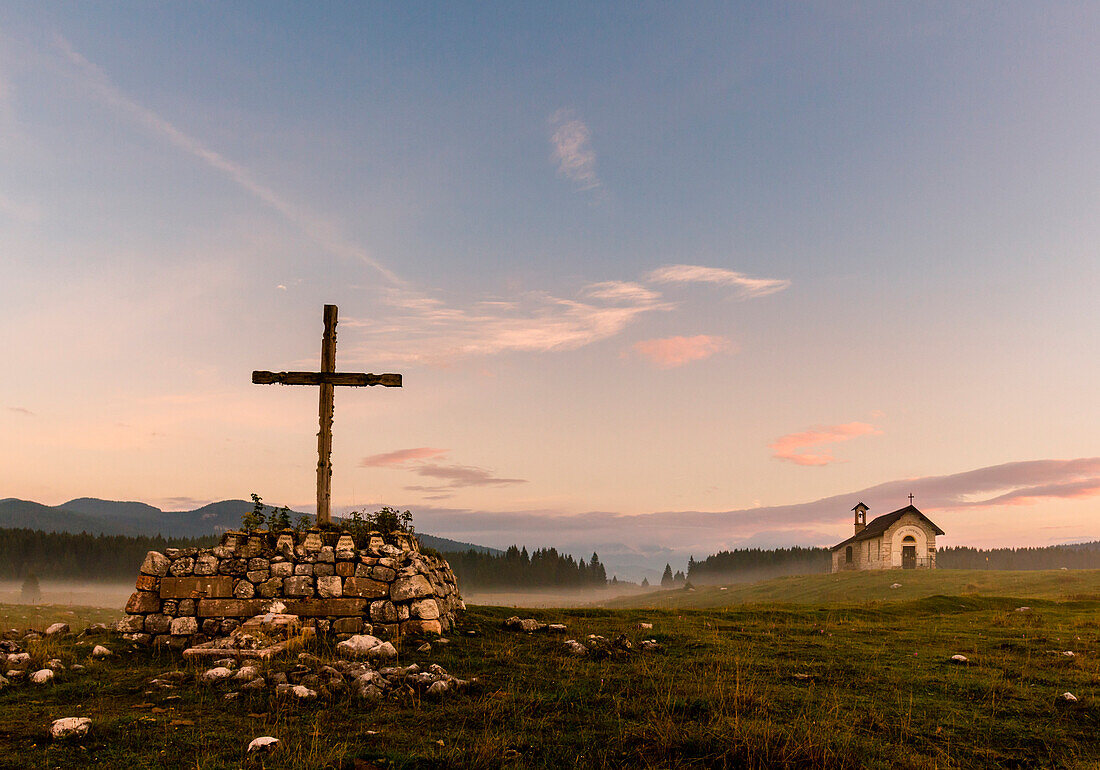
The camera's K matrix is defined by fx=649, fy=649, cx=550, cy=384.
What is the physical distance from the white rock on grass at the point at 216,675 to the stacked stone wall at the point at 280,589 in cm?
381

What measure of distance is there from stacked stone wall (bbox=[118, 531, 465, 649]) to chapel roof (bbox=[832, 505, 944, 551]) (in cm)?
6873

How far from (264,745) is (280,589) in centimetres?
837

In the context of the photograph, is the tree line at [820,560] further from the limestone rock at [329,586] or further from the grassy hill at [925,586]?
the limestone rock at [329,586]

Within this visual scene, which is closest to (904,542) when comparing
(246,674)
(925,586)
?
(925,586)

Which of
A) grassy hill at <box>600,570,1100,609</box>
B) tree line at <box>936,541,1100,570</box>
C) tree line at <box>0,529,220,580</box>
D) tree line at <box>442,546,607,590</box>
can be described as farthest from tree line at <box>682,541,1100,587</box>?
tree line at <box>0,529,220,580</box>

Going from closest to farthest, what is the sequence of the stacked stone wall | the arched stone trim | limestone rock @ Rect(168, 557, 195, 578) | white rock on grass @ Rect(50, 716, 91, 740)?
white rock on grass @ Rect(50, 716, 91, 740) → the stacked stone wall → limestone rock @ Rect(168, 557, 195, 578) → the arched stone trim

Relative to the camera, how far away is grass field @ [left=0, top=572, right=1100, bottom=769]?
280 inches

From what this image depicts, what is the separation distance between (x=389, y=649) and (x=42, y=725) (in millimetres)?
5417

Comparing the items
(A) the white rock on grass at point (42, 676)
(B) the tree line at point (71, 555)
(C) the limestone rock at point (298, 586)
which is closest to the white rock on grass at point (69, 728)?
(A) the white rock on grass at point (42, 676)

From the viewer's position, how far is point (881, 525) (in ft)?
244

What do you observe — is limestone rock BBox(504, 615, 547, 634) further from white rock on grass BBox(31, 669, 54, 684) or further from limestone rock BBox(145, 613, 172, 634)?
white rock on grass BBox(31, 669, 54, 684)

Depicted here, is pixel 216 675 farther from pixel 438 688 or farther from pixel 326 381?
pixel 326 381

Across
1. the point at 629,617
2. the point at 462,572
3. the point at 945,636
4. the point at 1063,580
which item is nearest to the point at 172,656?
the point at 629,617

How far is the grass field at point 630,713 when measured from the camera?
23.3 ft
